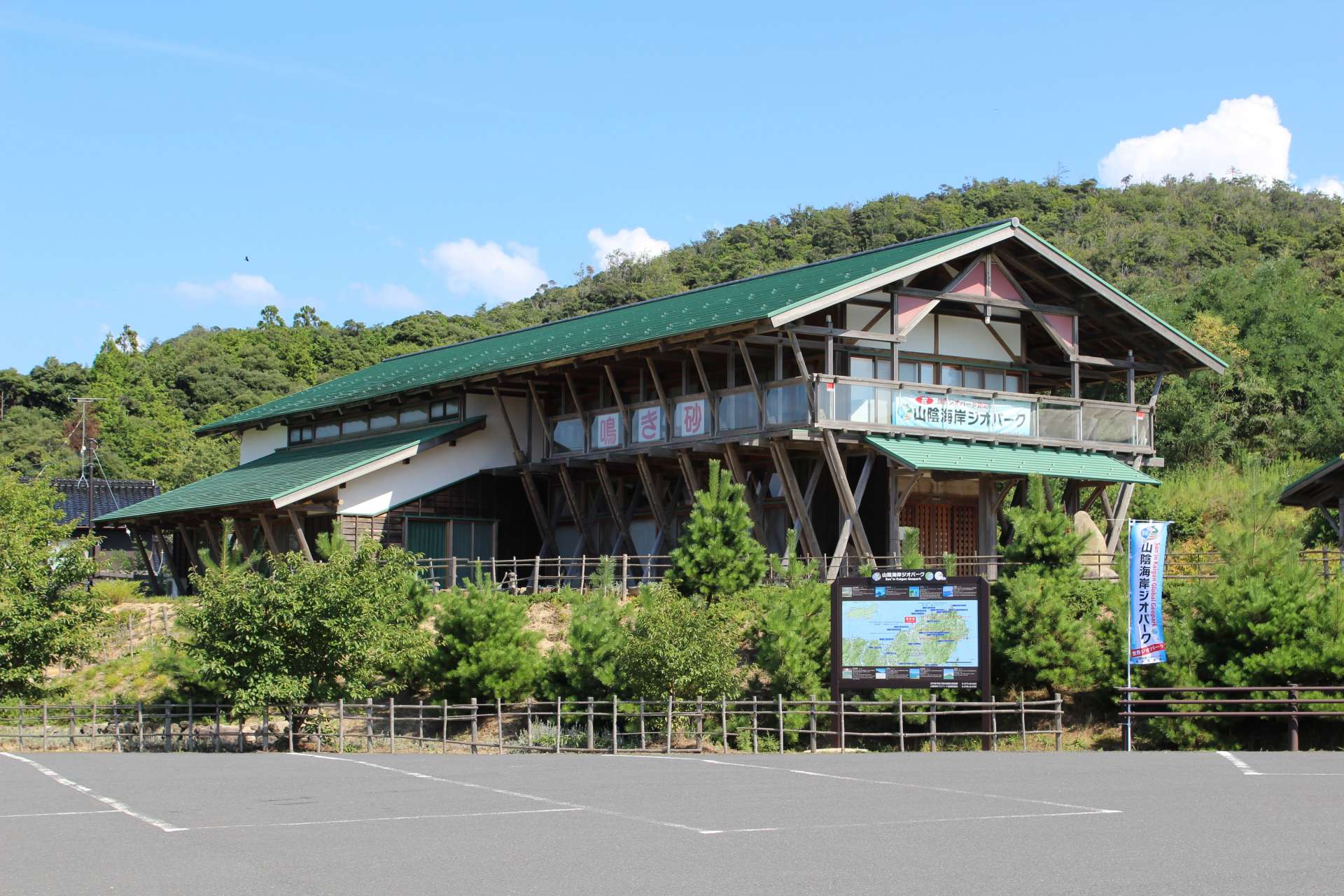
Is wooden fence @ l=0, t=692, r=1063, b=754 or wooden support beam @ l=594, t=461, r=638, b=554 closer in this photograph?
wooden fence @ l=0, t=692, r=1063, b=754

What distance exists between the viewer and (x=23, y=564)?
34.1 meters

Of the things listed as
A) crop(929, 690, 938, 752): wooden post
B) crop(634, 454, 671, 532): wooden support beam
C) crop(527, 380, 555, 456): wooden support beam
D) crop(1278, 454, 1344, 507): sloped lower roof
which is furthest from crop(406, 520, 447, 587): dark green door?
crop(1278, 454, 1344, 507): sloped lower roof

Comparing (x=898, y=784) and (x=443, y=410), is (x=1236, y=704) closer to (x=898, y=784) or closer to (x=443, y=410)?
(x=898, y=784)

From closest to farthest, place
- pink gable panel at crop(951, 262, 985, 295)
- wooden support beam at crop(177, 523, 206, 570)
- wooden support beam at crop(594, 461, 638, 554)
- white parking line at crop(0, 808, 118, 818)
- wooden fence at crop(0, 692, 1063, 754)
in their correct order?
white parking line at crop(0, 808, 118, 818)
wooden fence at crop(0, 692, 1063, 754)
pink gable panel at crop(951, 262, 985, 295)
wooden support beam at crop(594, 461, 638, 554)
wooden support beam at crop(177, 523, 206, 570)

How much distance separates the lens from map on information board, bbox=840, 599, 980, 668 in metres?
24.6

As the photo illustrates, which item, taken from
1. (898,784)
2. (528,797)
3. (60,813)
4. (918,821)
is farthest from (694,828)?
(60,813)

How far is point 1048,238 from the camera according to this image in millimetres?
74375

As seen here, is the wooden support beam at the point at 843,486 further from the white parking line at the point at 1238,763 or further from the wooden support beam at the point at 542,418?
the white parking line at the point at 1238,763

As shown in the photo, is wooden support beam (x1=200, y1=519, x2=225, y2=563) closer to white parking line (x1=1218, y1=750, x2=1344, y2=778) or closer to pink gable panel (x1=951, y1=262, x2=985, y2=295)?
pink gable panel (x1=951, y1=262, x2=985, y2=295)

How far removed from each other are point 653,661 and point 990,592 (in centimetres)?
606

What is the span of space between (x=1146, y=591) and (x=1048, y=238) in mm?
52034

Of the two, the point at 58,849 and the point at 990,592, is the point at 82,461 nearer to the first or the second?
the point at 990,592

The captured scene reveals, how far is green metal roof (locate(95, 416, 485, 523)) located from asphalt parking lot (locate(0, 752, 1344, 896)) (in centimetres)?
1587

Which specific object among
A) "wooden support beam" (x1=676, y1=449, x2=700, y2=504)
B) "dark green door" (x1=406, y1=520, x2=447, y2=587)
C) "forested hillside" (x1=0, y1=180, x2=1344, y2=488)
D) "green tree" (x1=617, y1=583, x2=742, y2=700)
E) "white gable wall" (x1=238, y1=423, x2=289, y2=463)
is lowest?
"green tree" (x1=617, y1=583, x2=742, y2=700)
